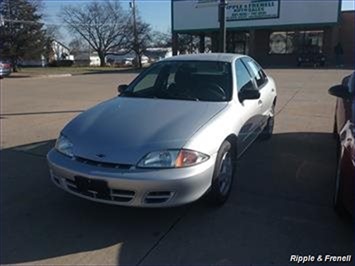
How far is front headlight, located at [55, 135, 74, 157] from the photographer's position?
12.5ft

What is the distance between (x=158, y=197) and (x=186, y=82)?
1891 millimetres

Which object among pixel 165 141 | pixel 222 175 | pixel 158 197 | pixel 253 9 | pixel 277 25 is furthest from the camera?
pixel 253 9

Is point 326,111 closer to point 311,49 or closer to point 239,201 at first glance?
point 239,201

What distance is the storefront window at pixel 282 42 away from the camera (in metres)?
33.4

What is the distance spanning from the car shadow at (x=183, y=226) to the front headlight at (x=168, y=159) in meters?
0.62

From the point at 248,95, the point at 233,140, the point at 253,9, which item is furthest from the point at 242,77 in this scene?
the point at 253,9

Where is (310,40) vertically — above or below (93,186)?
below

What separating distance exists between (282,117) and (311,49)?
25579mm

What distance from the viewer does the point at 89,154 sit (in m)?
3.59

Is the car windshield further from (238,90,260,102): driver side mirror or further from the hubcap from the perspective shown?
the hubcap

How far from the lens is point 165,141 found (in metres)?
3.59

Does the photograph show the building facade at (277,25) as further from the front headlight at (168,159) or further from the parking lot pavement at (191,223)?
the front headlight at (168,159)

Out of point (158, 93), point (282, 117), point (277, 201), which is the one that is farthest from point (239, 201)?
point (282, 117)

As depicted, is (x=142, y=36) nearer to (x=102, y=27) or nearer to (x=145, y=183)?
(x=102, y=27)
